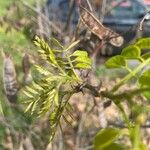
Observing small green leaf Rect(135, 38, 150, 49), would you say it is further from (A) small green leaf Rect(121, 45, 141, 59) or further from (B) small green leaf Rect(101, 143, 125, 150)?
(B) small green leaf Rect(101, 143, 125, 150)

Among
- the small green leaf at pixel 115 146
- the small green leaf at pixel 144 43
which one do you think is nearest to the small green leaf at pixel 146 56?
the small green leaf at pixel 144 43

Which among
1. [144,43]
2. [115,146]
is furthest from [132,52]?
[115,146]

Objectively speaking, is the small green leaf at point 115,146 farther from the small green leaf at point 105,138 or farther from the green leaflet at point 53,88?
the green leaflet at point 53,88

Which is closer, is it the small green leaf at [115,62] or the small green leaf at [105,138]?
the small green leaf at [105,138]

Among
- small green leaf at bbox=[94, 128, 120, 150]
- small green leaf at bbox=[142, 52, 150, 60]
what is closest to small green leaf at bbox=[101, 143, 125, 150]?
small green leaf at bbox=[94, 128, 120, 150]

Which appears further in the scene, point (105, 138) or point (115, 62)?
point (115, 62)

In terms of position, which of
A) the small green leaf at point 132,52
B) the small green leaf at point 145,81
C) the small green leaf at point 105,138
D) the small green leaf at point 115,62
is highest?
the small green leaf at point 132,52

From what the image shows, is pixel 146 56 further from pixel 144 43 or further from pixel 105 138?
pixel 105 138
